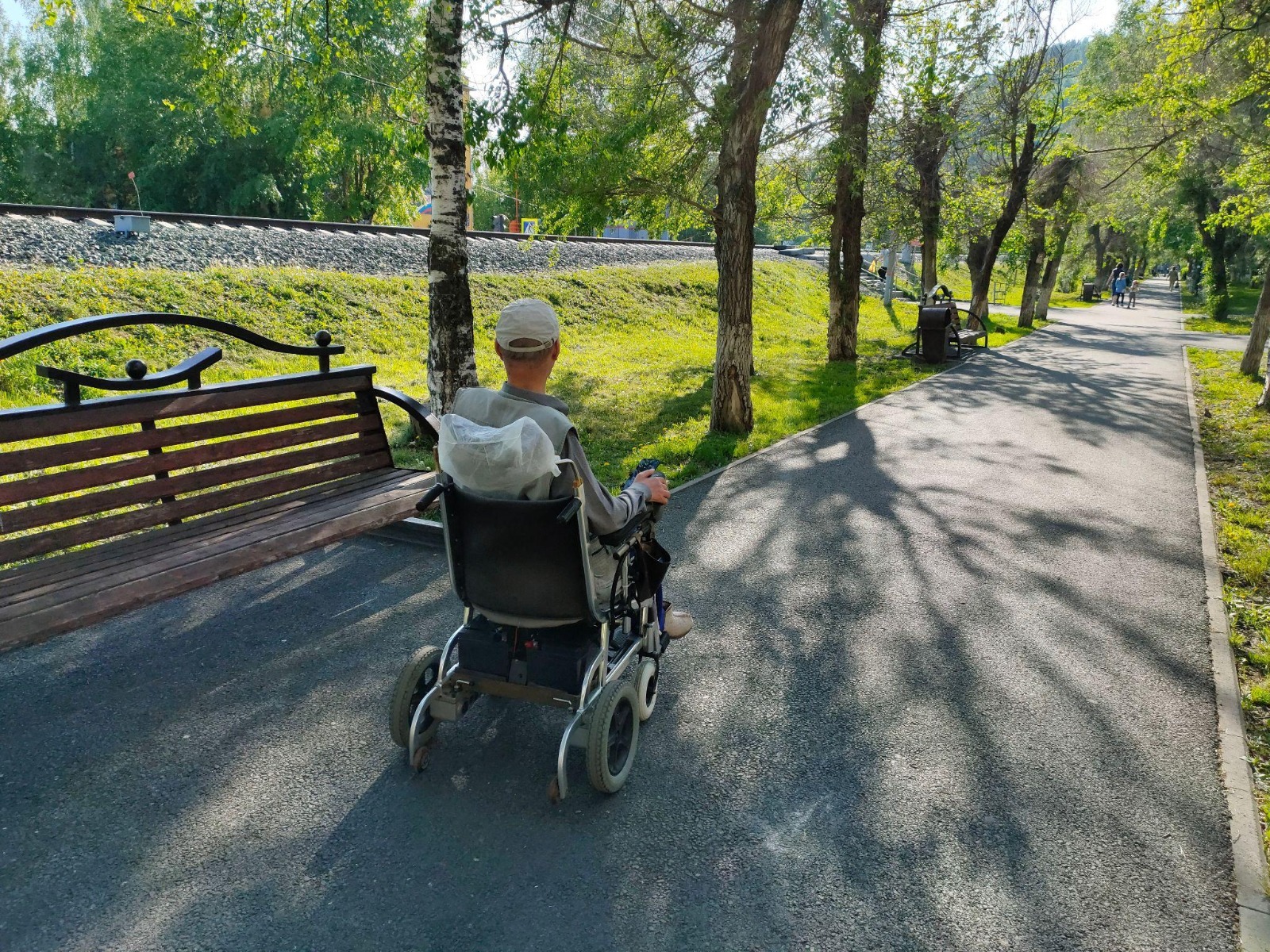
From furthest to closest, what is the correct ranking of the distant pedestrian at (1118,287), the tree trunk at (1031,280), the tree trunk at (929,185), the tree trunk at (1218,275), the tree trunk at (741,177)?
the distant pedestrian at (1118,287) → the tree trunk at (1218,275) → the tree trunk at (1031,280) → the tree trunk at (929,185) → the tree trunk at (741,177)

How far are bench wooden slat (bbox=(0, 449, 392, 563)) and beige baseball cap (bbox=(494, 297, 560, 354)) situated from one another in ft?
8.02

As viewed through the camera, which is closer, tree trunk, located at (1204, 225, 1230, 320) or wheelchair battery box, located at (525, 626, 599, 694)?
wheelchair battery box, located at (525, 626, 599, 694)

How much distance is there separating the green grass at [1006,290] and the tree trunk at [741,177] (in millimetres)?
32351

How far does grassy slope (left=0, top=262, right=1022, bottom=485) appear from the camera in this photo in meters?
9.45

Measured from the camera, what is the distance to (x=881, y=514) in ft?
22.0

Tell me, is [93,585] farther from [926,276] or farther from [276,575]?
[926,276]

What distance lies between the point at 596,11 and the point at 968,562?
25.2 feet

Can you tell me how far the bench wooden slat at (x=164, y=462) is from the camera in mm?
3660

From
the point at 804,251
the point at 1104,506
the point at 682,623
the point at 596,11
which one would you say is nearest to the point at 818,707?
the point at 682,623

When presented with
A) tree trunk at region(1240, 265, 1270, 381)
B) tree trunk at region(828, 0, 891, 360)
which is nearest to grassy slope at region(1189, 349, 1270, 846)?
tree trunk at region(1240, 265, 1270, 381)

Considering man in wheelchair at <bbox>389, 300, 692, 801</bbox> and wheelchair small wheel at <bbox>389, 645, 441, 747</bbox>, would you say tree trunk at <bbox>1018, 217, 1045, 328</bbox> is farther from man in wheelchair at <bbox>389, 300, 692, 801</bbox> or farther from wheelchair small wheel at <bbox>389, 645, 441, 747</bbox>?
wheelchair small wheel at <bbox>389, 645, 441, 747</bbox>

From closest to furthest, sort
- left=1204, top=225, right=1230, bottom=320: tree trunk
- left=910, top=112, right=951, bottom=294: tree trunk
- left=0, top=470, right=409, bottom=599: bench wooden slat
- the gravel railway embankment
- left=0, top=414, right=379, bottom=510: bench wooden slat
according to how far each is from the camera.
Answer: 1. left=0, top=470, right=409, bottom=599: bench wooden slat
2. left=0, top=414, right=379, bottom=510: bench wooden slat
3. the gravel railway embankment
4. left=910, top=112, right=951, bottom=294: tree trunk
5. left=1204, top=225, right=1230, bottom=320: tree trunk

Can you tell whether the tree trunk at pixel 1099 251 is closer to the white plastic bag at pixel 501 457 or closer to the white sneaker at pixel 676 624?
the white sneaker at pixel 676 624

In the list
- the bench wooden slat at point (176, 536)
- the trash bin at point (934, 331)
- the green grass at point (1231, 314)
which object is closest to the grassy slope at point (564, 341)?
the trash bin at point (934, 331)
